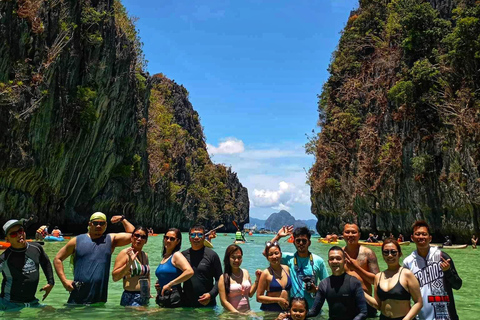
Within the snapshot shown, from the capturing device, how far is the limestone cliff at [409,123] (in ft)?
89.9

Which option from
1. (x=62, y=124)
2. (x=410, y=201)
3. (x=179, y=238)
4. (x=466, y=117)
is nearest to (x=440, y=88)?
(x=466, y=117)

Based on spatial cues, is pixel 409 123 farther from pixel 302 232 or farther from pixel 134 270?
pixel 134 270

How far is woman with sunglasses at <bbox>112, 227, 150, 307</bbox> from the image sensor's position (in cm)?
629

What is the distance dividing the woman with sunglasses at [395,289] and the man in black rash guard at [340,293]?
260 millimetres

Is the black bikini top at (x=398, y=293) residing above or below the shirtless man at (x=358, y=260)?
below

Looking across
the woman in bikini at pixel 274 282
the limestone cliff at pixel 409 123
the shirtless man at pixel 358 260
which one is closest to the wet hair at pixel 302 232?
the woman in bikini at pixel 274 282

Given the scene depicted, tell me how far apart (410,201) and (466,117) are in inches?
358

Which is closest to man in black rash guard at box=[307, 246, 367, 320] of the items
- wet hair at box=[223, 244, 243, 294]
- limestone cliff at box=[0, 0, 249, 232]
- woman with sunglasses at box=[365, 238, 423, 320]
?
woman with sunglasses at box=[365, 238, 423, 320]

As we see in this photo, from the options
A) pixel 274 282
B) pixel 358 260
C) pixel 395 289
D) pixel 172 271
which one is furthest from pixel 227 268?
pixel 395 289

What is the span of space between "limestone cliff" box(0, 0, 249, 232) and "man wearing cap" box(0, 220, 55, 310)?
18231mm

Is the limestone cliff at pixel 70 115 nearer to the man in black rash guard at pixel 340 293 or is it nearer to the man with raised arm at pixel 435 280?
the man in black rash guard at pixel 340 293

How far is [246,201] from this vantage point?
141 m

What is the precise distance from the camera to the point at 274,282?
613cm

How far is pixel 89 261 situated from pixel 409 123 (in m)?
31.8
